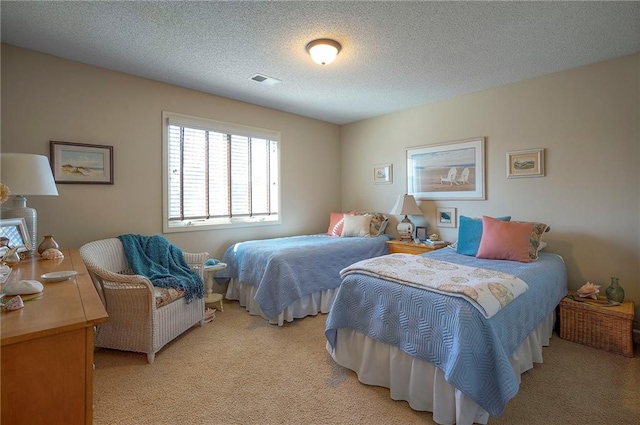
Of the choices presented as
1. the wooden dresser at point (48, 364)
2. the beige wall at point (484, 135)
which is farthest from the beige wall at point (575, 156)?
the wooden dresser at point (48, 364)

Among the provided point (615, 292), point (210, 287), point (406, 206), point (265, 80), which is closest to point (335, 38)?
point (265, 80)

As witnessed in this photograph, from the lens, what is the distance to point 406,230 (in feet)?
13.2

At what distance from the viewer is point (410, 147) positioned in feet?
13.7

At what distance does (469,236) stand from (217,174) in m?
2.95

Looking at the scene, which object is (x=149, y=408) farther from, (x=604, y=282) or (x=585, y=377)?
(x=604, y=282)

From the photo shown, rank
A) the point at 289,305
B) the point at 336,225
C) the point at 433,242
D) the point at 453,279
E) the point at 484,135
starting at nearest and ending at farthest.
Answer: the point at 453,279, the point at 289,305, the point at 484,135, the point at 433,242, the point at 336,225

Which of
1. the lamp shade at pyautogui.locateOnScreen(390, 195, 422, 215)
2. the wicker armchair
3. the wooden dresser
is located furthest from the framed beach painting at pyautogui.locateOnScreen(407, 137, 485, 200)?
the wooden dresser

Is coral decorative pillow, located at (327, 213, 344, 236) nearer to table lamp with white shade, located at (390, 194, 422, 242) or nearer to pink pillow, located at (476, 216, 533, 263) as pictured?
table lamp with white shade, located at (390, 194, 422, 242)

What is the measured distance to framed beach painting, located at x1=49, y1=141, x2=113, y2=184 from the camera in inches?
105

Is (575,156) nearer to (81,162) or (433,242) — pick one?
(433,242)

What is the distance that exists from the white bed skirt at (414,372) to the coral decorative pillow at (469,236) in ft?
2.80

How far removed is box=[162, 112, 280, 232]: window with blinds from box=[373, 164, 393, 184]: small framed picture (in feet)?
4.84

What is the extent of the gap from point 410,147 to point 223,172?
2517 millimetres

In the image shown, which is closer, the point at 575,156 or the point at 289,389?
the point at 289,389
